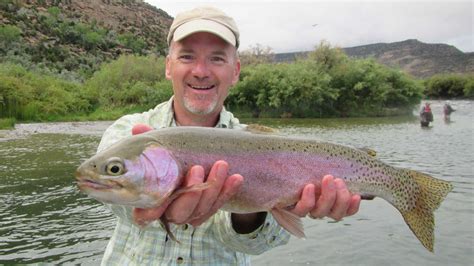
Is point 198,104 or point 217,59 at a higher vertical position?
point 217,59

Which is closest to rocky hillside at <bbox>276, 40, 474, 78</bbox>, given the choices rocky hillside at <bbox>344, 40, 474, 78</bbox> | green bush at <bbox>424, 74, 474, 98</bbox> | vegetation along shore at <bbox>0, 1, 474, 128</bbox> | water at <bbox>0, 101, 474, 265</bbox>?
rocky hillside at <bbox>344, 40, 474, 78</bbox>

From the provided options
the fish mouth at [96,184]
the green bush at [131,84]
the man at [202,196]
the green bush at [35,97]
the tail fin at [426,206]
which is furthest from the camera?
the green bush at [131,84]

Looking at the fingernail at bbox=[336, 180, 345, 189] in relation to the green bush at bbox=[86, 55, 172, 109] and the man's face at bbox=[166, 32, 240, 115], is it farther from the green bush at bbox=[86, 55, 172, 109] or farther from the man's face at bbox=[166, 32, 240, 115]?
the green bush at bbox=[86, 55, 172, 109]

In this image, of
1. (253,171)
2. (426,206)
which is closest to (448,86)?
(426,206)

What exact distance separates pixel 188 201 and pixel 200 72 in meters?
1.39

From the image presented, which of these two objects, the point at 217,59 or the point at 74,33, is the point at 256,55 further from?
the point at 217,59

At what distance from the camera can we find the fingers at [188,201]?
2.71 meters

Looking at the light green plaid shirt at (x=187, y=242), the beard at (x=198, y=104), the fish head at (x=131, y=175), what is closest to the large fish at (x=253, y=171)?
the fish head at (x=131, y=175)

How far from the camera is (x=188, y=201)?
8.89 ft

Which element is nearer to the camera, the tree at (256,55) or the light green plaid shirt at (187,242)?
the light green plaid shirt at (187,242)

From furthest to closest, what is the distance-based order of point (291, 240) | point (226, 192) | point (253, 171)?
point (291, 240) < point (253, 171) < point (226, 192)

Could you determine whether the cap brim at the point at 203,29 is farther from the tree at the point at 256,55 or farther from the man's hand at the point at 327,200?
the tree at the point at 256,55

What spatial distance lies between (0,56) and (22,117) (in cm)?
3292

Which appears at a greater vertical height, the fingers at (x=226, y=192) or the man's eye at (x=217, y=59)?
the man's eye at (x=217, y=59)
